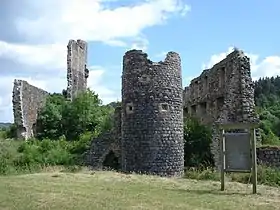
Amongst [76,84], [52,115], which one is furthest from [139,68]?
[76,84]

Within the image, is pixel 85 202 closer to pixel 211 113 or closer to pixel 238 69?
pixel 238 69

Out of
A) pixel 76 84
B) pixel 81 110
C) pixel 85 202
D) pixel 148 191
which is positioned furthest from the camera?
pixel 76 84

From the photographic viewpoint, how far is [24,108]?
104 feet

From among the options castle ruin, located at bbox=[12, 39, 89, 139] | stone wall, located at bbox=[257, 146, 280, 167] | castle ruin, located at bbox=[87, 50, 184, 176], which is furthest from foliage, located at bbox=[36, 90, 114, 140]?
stone wall, located at bbox=[257, 146, 280, 167]

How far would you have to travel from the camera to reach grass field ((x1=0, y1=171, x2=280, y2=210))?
10594 mm

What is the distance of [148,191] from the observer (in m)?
13.3

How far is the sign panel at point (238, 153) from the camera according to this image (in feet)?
44.0

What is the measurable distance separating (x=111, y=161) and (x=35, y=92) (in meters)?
10.2

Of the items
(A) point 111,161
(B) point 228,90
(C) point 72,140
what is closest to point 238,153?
(B) point 228,90

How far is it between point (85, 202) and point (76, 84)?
2739cm

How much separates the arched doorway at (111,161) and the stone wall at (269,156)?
7203mm

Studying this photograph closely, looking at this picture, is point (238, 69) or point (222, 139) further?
point (238, 69)

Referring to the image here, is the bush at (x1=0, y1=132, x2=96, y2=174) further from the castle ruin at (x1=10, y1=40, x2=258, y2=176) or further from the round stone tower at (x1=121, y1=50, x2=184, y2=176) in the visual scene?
the round stone tower at (x1=121, y1=50, x2=184, y2=176)

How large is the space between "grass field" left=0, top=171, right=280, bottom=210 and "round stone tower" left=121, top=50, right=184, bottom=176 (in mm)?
6294
